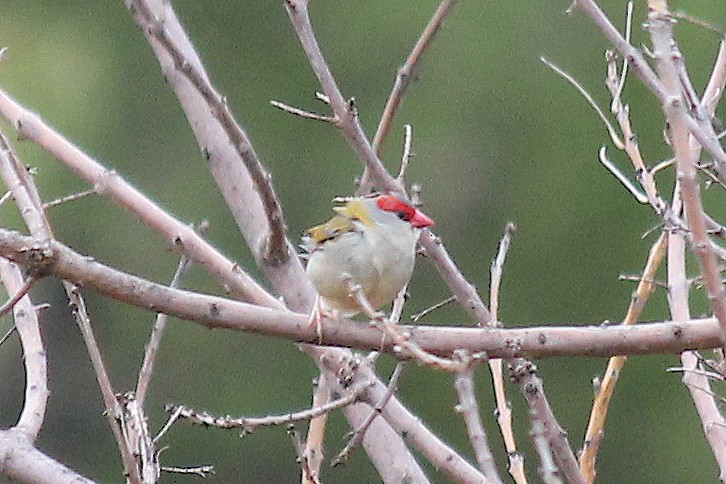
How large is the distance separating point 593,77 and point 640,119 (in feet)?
1.05

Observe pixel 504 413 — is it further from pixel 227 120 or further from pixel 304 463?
pixel 227 120

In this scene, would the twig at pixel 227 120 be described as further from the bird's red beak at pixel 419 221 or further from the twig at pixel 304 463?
the twig at pixel 304 463

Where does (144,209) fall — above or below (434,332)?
above

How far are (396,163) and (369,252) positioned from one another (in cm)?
350

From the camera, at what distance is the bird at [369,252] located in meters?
2.01

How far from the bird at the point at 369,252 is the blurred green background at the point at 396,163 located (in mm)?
3370

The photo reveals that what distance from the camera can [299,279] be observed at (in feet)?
6.99

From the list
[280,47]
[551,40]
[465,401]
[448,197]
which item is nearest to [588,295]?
[448,197]

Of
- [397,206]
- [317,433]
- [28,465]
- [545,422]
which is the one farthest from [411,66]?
[28,465]

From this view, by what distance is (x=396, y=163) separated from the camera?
5.54 meters

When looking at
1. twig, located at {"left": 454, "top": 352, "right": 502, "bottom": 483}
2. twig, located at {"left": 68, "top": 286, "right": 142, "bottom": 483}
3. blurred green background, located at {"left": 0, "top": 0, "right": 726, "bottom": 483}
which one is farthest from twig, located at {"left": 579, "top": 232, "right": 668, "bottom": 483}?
blurred green background, located at {"left": 0, "top": 0, "right": 726, "bottom": 483}

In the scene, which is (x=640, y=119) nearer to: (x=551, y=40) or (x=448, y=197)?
(x=551, y=40)

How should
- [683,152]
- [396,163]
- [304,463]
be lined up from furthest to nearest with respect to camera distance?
[396,163] < [304,463] < [683,152]

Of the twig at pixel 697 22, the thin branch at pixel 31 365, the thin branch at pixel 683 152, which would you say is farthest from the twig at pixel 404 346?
the thin branch at pixel 31 365
